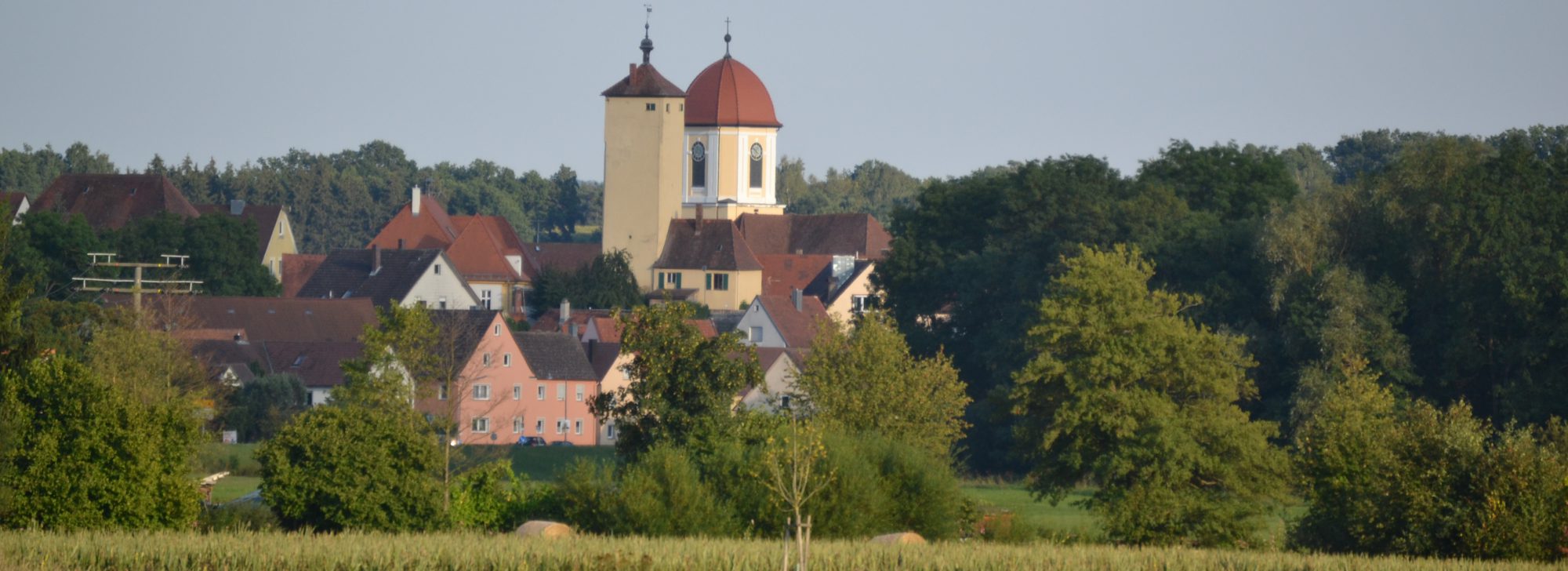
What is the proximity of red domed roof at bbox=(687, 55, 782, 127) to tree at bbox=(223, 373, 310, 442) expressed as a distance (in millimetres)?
63309

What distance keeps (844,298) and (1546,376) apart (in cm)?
7643

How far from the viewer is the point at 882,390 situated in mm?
45375

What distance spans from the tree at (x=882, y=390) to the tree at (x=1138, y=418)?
4.70 m

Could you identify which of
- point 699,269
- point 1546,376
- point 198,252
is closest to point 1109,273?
point 1546,376

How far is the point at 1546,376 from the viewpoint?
4962 centimetres

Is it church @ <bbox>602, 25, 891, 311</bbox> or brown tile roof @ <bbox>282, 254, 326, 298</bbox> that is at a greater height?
church @ <bbox>602, 25, 891, 311</bbox>

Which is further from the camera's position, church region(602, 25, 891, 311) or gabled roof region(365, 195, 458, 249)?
Result: gabled roof region(365, 195, 458, 249)

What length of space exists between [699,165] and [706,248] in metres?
9.61

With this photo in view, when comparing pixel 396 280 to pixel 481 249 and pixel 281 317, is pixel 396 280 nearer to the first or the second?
pixel 481 249

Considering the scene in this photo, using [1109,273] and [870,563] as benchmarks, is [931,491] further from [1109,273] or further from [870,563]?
[870,563]

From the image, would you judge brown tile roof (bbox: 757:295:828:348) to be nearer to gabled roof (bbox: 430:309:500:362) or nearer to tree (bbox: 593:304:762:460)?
gabled roof (bbox: 430:309:500:362)

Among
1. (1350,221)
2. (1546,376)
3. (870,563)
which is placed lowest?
(870,563)

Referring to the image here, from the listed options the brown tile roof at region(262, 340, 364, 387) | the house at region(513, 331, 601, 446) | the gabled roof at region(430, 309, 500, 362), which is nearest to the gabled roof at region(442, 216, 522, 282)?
the gabled roof at region(430, 309, 500, 362)

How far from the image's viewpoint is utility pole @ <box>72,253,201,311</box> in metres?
56.1
